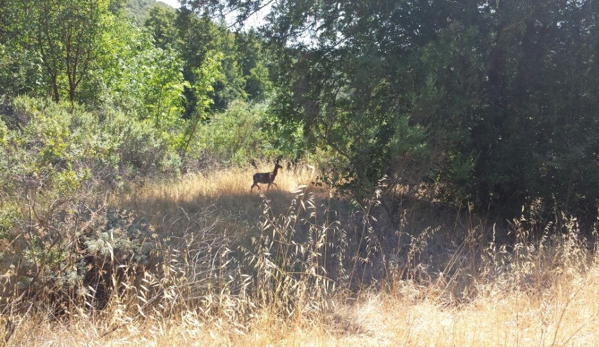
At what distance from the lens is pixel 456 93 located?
6.88m

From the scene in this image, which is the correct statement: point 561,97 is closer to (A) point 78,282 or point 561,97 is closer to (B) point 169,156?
(A) point 78,282

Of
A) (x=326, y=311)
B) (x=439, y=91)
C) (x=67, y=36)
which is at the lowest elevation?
(x=326, y=311)

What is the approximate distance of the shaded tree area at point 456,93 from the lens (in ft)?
21.8

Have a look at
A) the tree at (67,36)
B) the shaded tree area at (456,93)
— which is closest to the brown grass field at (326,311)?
the shaded tree area at (456,93)

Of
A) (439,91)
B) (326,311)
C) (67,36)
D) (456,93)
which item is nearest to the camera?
(326,311)

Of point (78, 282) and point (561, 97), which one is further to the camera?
point (561, 97)

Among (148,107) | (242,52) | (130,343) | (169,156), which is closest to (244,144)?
(148,107)

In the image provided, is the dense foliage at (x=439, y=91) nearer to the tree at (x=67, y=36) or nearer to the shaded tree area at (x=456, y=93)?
the shaded tree area at (x=456, y=93)

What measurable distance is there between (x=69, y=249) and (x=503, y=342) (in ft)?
12.6

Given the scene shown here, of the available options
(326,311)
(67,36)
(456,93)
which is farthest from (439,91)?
(67,36)

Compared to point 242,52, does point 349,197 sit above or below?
below

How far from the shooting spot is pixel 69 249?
4.55 m

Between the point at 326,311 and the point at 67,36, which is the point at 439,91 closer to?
the point at 326,311

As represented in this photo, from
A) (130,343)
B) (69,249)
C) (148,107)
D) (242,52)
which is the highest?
(242,52)
